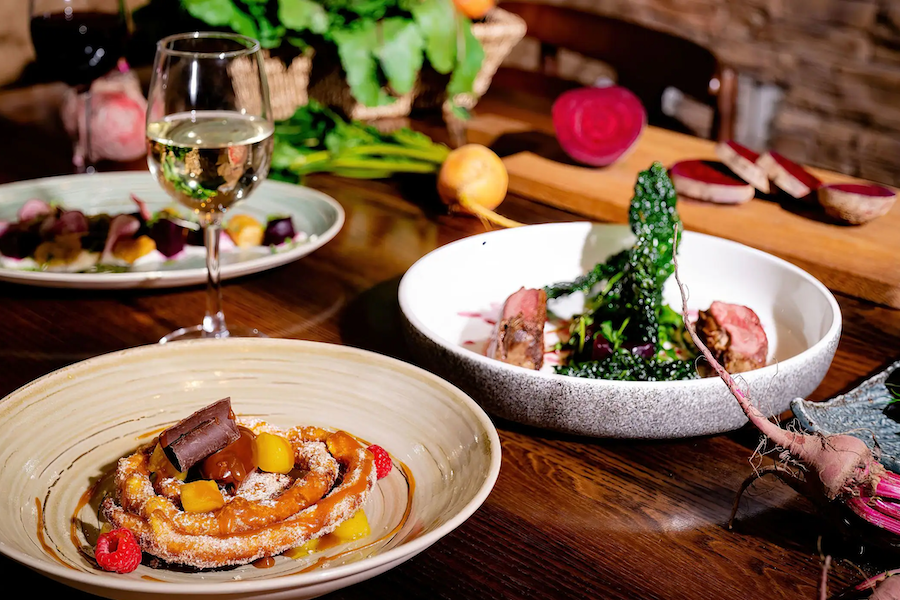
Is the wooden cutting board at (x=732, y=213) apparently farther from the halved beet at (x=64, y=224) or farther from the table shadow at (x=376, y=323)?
the halved beet at (x=64, y=224)

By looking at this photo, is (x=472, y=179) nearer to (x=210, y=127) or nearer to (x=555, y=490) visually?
(x=210, y=127)

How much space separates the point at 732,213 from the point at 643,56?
1.22 metres

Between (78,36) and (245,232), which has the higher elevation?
(78,36)

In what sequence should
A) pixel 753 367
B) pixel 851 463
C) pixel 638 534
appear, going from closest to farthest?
pixel 851 463, pixel 638 534, pixel 753 367

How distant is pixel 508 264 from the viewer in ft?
4.23

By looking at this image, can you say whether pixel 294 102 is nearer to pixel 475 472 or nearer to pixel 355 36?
pixel 355 36

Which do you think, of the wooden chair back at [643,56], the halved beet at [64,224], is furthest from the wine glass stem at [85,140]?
the wooden chair back at [643,56]

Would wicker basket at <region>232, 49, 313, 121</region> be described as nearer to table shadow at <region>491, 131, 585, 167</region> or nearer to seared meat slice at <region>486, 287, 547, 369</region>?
table shadow at <region>491, 131, 585, 167</region>

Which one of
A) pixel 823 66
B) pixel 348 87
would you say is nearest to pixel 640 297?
pixel 348 87

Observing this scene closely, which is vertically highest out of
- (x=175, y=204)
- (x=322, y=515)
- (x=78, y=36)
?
(x=78, y=36)

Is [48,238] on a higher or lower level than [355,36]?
lower

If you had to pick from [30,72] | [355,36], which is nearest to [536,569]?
[355,36]

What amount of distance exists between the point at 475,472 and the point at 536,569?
0.33 ft

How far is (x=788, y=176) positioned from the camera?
1.66 m
